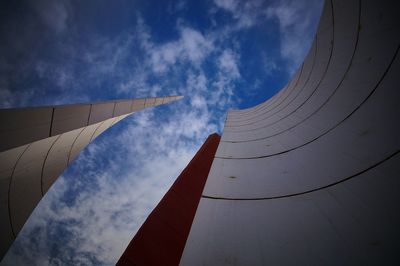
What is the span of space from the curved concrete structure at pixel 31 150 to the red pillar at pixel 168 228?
262cm

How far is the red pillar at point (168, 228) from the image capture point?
2914 millimetres

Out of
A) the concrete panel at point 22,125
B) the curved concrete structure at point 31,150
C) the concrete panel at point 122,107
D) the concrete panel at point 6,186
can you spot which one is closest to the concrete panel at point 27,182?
the curved concrete structure at point 31,150

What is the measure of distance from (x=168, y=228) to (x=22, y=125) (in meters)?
3.07

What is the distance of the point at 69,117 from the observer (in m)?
4.44

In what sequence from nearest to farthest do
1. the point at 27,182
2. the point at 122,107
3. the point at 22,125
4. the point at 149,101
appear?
the point at 22,125, the point at 27,182, the point at 122,107, the point at 149,101

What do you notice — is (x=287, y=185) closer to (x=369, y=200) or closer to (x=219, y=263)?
(x=369, y=200)

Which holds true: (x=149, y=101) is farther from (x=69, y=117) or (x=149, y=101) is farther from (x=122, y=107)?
(x=69, y=117)

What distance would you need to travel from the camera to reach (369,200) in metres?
1.67

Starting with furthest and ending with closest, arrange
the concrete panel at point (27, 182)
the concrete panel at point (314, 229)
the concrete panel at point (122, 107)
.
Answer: the concrete panel at point (122, 107), the concrete panel at point (27, 182), the concrete panel at point (314, 229)

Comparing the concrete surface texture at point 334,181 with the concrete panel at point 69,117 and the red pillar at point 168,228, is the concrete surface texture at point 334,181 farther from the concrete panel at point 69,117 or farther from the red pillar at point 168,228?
the concrete panel at point 69,117

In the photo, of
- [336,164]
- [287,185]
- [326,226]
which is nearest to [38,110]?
[287,185]

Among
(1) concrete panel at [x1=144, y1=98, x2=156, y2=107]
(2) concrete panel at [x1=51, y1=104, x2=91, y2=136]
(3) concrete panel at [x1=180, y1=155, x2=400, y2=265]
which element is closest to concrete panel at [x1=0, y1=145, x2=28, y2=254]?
(2) concrete panel at [x1=51, y1=104, x2=91, y2=136]

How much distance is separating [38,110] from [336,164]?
483 centimetres

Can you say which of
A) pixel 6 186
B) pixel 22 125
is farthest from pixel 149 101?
pixel 22 125
